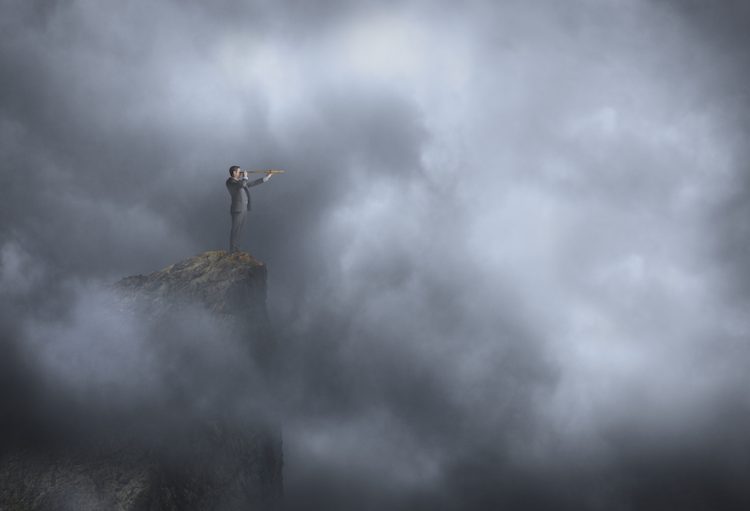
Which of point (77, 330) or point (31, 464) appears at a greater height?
point (77, 330)

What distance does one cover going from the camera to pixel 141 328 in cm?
5678

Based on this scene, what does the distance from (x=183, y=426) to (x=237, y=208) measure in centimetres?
2020

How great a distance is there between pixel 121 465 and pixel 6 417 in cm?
904

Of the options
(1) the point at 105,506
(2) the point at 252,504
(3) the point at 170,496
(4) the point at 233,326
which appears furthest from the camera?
(4) the point at 233,326

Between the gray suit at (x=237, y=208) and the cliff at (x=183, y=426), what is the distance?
1.44 m

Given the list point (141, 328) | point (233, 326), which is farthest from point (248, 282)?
point (141, 328)

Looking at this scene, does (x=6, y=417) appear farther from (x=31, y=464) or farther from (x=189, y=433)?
(x=189, y=433)

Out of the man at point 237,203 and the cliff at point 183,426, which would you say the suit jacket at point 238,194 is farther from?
the cliff at point 183,426

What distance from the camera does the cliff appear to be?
151 feet

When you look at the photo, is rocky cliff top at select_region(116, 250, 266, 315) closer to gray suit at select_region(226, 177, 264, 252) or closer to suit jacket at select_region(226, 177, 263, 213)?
gray suit at select_region(226, 177, 264, 252)

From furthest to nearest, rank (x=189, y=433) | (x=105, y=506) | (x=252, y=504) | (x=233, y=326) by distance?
1. (x=233, y=326)
2. (x=252, y=504)
3. (x=189, y=433)
4. (x=105, y=506)

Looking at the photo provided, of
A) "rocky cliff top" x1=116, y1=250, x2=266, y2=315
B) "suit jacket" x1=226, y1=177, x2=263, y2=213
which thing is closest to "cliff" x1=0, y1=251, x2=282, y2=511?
"rocky cliff top" x1=116, y1=250, x2=266, y2=315

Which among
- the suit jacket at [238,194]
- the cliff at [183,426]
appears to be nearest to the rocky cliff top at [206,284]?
the cliff at [183,426]

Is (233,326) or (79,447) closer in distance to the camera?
(79,447)
